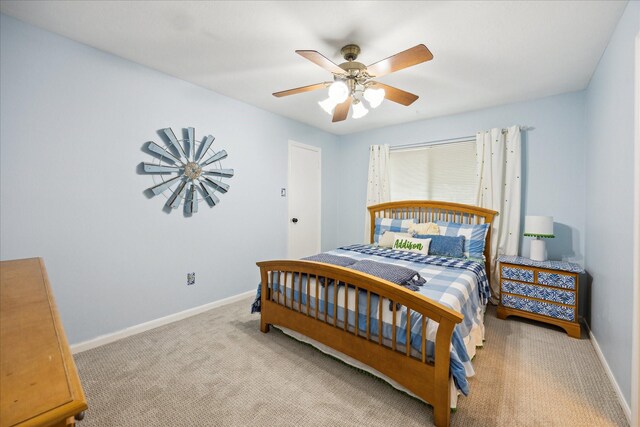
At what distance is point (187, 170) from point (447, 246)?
9.77 feet

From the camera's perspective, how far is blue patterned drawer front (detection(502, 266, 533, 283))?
9.30 ft

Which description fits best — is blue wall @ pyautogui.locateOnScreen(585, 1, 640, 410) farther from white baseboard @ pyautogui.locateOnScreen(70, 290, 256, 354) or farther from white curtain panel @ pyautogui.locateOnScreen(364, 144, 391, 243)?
white baseboard @ pyautogui.locateOnScreen(70, 290, 256, 354)

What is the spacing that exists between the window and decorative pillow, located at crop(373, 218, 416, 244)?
62cm

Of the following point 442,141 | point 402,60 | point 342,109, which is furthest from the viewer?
point 442,141

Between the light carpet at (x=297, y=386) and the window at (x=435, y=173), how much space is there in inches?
76.2

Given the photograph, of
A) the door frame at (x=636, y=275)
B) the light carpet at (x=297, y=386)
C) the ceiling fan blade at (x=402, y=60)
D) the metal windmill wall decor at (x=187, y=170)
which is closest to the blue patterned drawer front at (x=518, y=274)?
the light carpet at (x=297, y=386)

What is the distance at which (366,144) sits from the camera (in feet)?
15.7

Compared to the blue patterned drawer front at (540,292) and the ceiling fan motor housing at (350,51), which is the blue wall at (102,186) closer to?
the ceiling fan motor housing at (350,51)

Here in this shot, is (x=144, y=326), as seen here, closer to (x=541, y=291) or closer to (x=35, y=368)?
(x=35, y=368)

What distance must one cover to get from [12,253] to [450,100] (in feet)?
14.1

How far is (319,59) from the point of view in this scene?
5.93 feet

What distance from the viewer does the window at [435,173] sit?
3.77m

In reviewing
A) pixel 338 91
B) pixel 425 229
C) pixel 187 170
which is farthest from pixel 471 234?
pixel 187 170

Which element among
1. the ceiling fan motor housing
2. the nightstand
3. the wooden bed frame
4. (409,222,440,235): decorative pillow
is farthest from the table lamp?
the ceiling fan motor housing
